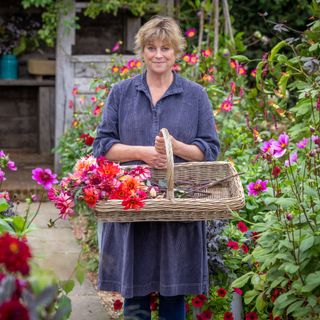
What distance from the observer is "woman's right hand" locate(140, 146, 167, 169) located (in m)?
3.23

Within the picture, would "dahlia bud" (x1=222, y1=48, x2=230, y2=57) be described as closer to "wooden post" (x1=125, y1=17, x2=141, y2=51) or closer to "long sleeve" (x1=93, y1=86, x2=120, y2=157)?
"wooden post" (x1=125, y1=17, x2=141, y2=51)

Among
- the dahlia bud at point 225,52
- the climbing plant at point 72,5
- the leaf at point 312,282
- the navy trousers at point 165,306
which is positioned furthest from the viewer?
the climbing plant at point 72,5

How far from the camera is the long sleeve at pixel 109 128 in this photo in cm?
338

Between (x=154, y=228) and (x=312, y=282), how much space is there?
0.81 meters

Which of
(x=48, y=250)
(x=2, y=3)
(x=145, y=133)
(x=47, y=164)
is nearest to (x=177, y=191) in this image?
(x=145, y=133)

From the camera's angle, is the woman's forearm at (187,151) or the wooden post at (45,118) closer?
the woman's forearm at (187,151)

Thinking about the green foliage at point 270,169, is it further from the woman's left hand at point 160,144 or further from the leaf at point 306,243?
the woman's left hand at point 160,144

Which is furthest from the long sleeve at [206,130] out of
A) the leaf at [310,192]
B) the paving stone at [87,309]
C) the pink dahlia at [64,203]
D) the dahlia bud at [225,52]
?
the dahlia bud at [225,52]

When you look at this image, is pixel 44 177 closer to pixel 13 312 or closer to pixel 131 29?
pixel 13 312

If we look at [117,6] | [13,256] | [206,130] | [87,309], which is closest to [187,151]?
[206,130]

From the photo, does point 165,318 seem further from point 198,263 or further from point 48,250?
point 48,250

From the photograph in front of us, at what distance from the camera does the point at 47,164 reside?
7.77 meters

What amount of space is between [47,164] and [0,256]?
248 inches

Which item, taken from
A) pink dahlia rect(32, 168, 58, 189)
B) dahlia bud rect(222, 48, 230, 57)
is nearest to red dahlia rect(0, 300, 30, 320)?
pink dahlia rect(32, 168, 58, 189)
